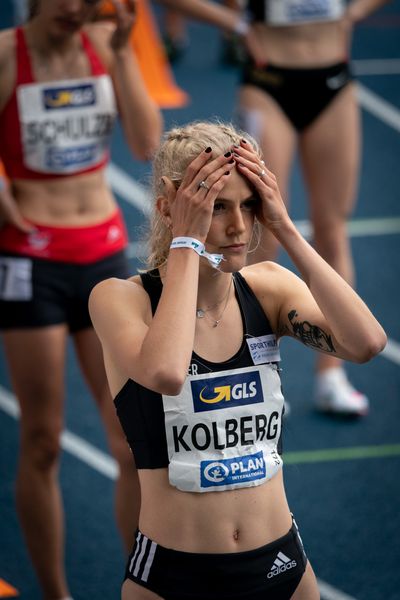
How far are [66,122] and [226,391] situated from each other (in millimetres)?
1865

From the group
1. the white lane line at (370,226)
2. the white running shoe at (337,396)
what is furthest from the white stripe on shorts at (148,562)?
the white lane line at (370,226)

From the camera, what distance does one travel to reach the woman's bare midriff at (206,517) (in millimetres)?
3109

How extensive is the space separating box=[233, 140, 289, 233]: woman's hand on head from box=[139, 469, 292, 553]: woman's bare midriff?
723 millimetres

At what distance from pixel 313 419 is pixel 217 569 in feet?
10.4

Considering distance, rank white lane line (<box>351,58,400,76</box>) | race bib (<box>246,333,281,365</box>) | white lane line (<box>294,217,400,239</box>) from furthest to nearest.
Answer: white lane line (<box>351,58,400,76</box>) < white lane line (<box>294,217,400,239</box>) < race bib (<box>246,333,281,365</box>)

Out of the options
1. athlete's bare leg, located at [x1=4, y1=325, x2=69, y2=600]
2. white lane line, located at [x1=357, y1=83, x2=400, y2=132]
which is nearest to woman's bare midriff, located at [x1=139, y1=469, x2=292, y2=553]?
athlete's bare leg, located at [x1=4, y1=325, x2=69, y2=600]

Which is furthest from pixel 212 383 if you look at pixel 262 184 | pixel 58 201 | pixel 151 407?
pixel 58 201

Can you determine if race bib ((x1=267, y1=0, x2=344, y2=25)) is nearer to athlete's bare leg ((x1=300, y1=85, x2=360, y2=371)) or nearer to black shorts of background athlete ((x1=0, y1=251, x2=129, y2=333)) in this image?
athlete's bare leg ((x1=300, y1=85, x2=360, y2=371))

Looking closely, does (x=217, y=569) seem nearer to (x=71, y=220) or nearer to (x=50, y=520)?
(x=50, y=520)

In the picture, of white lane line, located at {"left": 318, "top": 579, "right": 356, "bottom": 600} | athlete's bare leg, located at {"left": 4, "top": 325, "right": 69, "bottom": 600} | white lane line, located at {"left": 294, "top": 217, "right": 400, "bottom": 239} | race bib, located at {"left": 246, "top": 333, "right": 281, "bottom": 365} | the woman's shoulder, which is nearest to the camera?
race bib, located at {"left": 246, "top": 333, "right": 281, "bottom": 365}

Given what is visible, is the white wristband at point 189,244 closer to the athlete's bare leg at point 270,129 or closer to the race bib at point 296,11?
the athlete's bare leg at point 270,129

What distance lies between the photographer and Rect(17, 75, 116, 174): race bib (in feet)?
14.9

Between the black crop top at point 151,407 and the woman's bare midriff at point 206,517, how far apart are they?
5 centimetres

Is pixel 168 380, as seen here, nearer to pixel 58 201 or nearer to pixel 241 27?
pixel 58 201
